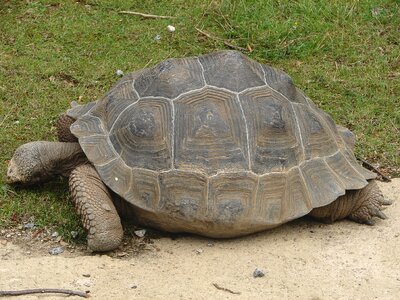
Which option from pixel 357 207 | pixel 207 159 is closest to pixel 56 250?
pixel 207 159

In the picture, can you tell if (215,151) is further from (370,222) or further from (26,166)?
(26,166)

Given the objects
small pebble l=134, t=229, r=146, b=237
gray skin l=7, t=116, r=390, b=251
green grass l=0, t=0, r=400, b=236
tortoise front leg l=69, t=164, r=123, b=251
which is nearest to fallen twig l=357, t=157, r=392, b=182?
green grass l=0, t=0, r=400, b=236

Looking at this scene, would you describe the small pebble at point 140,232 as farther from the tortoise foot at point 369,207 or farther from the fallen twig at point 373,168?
the fallen twig at point 373,168

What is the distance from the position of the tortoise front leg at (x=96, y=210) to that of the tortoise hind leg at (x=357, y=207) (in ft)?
4.16

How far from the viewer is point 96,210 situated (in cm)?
468

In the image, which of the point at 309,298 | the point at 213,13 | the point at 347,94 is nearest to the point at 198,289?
the point at 309,298

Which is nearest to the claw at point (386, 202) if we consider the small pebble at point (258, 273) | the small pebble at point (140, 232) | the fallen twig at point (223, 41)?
the small pebble at point (258, 273)

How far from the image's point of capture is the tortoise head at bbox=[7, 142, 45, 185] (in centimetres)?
515

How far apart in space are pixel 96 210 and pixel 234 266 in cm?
90

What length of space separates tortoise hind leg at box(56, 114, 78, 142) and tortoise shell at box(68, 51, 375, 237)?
0.37 m

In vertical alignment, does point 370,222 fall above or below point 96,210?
below

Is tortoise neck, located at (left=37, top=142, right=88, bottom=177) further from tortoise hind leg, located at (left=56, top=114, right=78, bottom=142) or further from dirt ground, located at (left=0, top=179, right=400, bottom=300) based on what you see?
dirt ground, located at (left=0, top=179, right=400, bottom=300)

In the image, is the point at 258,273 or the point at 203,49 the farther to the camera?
the point at 203,49

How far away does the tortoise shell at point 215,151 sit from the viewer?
4668 mm
